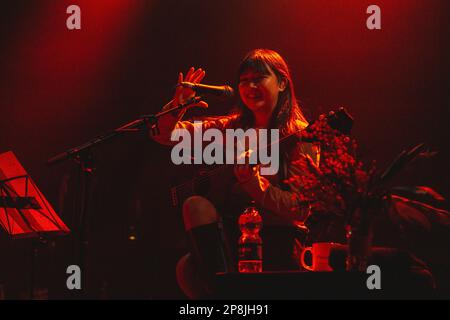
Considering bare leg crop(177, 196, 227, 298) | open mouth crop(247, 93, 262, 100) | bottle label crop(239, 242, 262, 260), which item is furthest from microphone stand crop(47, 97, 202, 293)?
open mouth crop(247, 93, 262, 100)

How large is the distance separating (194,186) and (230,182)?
0.17 metres

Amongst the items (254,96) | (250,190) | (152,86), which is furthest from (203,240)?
(152,86)

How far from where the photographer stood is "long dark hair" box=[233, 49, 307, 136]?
115 inches

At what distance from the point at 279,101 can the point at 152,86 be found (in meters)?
0.75

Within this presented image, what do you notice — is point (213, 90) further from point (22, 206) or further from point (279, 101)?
point (22, 206)

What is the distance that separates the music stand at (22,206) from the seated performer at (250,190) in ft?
1.81

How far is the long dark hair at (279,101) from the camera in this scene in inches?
115

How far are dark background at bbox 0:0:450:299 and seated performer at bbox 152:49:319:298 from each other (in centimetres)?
35

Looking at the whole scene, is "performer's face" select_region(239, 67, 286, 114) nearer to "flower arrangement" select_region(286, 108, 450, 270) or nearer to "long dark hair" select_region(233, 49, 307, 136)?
"long dark hair" select_region(233, 49, 307, 136)

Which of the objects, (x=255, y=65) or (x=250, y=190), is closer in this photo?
(x=250, y=190)

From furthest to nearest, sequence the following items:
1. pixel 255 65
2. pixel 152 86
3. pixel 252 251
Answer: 1. pixel 152 86
2. pixel 255 65
3. pixel 252 251

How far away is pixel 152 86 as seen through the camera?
11.1ft

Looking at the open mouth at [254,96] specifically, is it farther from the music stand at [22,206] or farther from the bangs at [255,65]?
the music stand at [22,206]

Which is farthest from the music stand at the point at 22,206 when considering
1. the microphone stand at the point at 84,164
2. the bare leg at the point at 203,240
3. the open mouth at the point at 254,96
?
the open mouth at the point at 254,96
